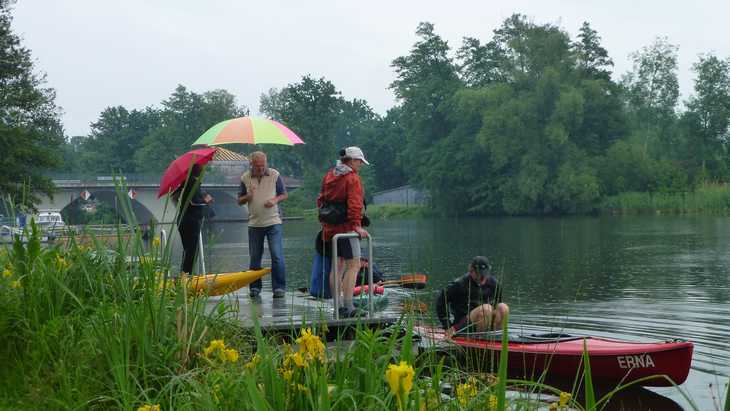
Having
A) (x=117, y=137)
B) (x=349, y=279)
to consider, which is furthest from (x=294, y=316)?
(x=117, y=137)

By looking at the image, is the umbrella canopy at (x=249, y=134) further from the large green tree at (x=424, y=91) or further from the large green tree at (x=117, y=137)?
the large green tree at (x=117, y=137)

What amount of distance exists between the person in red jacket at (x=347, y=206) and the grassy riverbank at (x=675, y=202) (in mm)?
43025

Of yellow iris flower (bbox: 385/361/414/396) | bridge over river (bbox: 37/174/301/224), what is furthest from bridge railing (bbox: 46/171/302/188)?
yellow iris flower (bbox: 385/361/414/396)

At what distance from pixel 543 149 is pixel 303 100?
36701 mm

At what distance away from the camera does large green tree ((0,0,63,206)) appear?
107ft

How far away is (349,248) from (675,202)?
46.5 metres

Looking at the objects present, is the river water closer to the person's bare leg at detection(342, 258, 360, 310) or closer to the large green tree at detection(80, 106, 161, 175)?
the person's bare leg at detection(342, 258, 360, 310)

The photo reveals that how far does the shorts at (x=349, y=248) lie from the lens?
7660 mm

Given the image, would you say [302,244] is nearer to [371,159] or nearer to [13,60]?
[13,60]

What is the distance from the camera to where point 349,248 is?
7691 mm

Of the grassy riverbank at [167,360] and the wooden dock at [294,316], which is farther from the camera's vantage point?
the wooden dock at [294,316]

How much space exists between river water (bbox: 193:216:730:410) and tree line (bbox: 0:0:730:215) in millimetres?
11713

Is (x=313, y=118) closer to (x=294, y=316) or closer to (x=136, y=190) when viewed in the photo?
(x=136, y=190)

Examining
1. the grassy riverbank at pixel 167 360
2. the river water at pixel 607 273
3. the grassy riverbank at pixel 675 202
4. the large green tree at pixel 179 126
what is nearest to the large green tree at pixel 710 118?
the grassy riverbank at pixel 675 202
